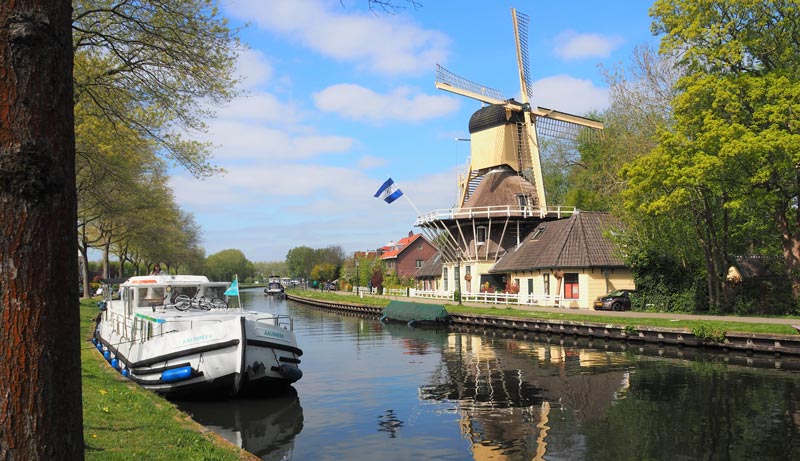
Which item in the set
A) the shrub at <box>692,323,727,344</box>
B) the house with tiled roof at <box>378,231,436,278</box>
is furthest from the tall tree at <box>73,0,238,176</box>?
the house with tiled roof at <box>378,231,436,278</box>

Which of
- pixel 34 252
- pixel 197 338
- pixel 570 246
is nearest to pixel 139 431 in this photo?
pixel 197 338

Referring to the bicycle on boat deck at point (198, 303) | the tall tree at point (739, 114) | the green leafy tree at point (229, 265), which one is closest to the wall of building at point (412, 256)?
the tall tree at point (739, 114)

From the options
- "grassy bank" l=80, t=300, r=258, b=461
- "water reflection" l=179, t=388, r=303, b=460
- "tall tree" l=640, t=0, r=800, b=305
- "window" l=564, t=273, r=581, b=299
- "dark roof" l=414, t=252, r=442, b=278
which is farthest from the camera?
"dark roof" l=414, t=252, r=442, b=278

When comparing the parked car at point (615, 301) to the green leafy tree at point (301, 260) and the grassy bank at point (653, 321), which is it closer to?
the grassy bank at point (653, 321)

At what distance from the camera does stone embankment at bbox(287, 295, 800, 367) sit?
22.8m

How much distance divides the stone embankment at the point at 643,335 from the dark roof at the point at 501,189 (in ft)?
46.8

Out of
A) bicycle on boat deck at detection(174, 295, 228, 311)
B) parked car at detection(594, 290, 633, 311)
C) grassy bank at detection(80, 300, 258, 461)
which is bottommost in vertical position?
grassy bank at detection(80, 300, 258, 461)

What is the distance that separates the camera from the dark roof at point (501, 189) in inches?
2044

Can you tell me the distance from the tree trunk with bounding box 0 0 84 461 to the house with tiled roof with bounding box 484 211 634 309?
38.9 m

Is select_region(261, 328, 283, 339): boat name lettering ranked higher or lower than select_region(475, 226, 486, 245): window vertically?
lower

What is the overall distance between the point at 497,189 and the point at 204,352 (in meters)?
39.2

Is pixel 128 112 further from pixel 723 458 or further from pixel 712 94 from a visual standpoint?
pixel 712 94

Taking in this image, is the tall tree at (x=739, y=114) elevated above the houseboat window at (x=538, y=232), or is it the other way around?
the tall tree at (x=739, y=114)

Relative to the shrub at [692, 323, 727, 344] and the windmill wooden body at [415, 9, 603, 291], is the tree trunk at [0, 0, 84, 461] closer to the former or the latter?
the shrub at [692, 323, 727, 344]
